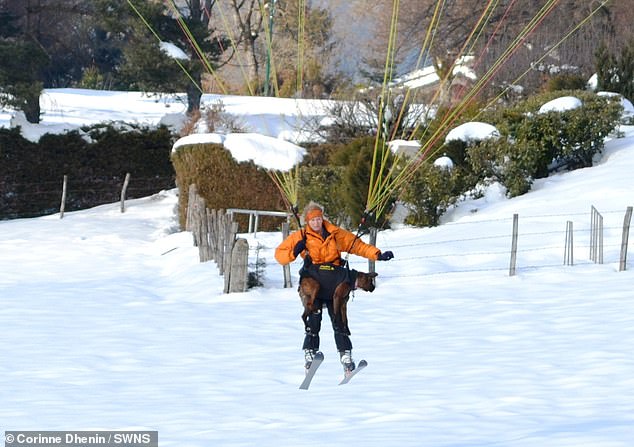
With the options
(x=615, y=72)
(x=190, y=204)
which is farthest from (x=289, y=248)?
(x=615, y=72)

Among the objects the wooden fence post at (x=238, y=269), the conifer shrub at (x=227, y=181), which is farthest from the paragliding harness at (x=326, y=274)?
the conifer shrub at (x=227, y=181)

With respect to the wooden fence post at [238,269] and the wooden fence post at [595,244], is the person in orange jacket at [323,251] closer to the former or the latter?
the wooden fence post at [238,269]

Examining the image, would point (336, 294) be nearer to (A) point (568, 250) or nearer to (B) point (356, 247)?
(B) point (356, 247)

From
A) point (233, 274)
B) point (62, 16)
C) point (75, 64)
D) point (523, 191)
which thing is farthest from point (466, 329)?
point (75, 64)

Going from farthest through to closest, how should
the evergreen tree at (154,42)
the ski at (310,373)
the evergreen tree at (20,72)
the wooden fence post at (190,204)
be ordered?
the evergreen tree at (154,42) < the evergreen tree at (20,72) < the wooden fence post at (190,204) < the ski at (310,373)

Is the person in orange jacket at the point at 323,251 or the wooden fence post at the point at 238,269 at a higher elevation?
the person in orange jacket at the point at 323,251

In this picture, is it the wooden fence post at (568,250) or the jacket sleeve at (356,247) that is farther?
the wooden fence post at (568,250)

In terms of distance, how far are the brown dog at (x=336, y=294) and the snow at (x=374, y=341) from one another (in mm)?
688

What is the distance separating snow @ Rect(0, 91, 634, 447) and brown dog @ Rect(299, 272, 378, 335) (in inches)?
27.1

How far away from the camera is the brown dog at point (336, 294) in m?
10.5

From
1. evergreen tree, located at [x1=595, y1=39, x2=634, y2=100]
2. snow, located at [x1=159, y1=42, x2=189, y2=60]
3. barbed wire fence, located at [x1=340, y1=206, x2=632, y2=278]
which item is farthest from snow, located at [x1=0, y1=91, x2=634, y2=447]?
snow, located at [x1=159, y1=42, x2=189, y2=60]

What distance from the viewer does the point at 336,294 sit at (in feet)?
34.5

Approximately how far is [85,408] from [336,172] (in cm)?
1761

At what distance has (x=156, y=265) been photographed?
77.3 feet
